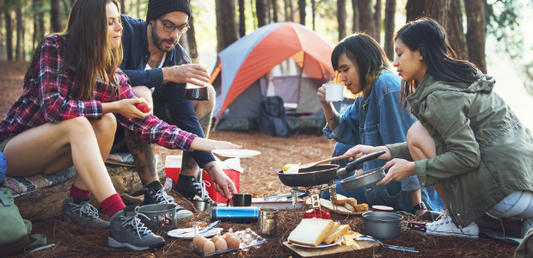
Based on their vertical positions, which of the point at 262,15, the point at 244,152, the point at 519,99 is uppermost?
the point at 262,15

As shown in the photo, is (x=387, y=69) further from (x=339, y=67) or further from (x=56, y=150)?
(x=56, y=150)

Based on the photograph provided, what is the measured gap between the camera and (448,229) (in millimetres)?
2402

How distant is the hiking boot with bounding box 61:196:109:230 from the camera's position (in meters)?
2.53

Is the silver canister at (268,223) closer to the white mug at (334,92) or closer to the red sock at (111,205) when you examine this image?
the red sock at (111,205)

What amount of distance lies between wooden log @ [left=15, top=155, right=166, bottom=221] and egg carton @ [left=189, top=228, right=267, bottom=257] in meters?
1.15

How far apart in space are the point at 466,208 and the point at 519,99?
18.7m

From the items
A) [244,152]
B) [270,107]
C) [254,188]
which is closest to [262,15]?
[270,107]

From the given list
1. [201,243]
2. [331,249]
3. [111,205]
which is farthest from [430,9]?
[111,205]

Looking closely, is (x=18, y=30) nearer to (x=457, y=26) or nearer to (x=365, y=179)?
(x=457, y=26)

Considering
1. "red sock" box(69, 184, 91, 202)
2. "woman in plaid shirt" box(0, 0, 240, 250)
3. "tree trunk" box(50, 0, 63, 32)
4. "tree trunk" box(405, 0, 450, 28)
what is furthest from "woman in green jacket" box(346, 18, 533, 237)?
"tree trunk" box(50, 0, 63, 32)

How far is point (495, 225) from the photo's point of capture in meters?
2.33

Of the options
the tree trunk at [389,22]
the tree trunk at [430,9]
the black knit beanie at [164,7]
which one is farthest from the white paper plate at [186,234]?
the tree trunk at [389,22]

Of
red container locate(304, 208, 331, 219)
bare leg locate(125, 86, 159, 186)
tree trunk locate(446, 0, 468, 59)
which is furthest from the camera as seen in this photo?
tree trunk locate(446, 0, 468, 59)

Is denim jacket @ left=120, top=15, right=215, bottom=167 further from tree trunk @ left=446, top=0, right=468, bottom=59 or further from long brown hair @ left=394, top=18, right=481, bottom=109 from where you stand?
tree trunk @ left=446, top=0, right=468, bottom=59
